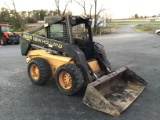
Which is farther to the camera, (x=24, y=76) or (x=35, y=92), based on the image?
(x=24, y=76)

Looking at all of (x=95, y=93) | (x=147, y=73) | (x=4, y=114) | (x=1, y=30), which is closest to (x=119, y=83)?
(x=95, y=93)

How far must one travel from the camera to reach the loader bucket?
15.0 feet

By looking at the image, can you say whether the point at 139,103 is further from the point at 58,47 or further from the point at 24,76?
the point at 24,76

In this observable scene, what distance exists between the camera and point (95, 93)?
466cm

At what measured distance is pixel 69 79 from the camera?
5.56 meters

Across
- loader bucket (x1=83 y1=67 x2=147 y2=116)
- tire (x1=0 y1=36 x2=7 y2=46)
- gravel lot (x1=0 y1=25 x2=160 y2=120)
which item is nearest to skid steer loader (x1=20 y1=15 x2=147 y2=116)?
loader bucket (x1=83 y1=67 x2=147 y2=116)

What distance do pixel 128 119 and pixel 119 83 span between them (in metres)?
1.85

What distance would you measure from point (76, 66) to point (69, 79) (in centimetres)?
39

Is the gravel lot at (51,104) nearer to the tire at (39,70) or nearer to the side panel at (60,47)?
the tire at (39,70)

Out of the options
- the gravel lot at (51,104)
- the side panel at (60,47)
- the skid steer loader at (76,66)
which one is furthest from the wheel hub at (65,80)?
the side panel at (60,47)

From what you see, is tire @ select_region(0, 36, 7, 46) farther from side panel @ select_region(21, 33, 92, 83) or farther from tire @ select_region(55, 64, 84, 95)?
tire @ select_region(55, 64, 84, 95)

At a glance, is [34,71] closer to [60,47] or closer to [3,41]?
[60,47]

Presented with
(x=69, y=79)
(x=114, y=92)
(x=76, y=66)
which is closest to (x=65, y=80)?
(x=69, y=79)

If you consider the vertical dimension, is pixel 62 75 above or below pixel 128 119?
above
